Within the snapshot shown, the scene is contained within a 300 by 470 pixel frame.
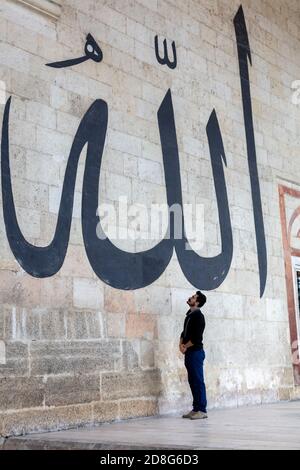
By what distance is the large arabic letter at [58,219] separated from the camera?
17.0ft

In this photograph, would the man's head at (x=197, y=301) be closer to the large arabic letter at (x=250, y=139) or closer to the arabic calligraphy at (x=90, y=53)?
the large arabic letter at (x=250, y=139)

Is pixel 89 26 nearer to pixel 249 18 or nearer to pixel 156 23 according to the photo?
pixel 156 23

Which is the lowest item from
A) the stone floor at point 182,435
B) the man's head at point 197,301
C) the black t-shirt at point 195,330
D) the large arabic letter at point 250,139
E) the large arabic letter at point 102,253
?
the stone floor at point 182,435

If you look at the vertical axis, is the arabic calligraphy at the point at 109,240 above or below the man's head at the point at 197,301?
above

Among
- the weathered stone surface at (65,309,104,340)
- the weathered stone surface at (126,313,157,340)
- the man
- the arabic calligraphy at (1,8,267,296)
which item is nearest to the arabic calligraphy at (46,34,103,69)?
the arabic calligraphy at (1,8,267,296)

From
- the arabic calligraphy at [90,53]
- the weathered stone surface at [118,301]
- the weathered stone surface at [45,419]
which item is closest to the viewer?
the weathered stone surface at [45,419]

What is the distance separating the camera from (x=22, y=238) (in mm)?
5227

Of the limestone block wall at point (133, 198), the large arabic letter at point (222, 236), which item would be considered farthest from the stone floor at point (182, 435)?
the large arabic letter at point (222, 236)

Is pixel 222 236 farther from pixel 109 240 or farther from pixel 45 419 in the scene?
pixel 45 419

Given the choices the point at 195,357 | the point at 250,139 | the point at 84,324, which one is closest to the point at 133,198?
the point at 84,324

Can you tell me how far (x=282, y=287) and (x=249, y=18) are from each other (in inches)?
137

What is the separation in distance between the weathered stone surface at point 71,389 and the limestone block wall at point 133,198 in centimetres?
1

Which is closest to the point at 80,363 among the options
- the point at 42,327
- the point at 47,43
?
the point at 42,327

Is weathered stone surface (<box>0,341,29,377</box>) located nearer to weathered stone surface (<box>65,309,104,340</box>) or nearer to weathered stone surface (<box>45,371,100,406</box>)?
weathered stone surface (<box>45,371,100,406</box>)
